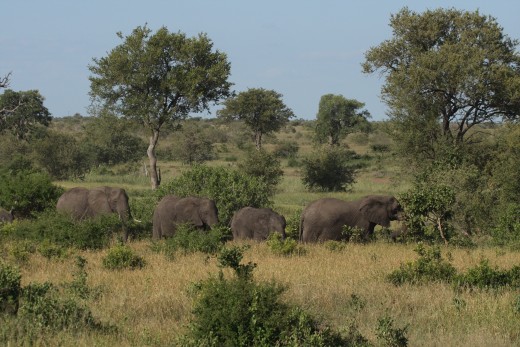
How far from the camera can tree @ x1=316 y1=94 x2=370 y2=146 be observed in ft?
241

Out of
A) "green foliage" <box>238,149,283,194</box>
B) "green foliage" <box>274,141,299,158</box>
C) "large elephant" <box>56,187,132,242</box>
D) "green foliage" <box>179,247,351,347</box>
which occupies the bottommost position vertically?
"green foliage" <box>179,247,351,347</box>

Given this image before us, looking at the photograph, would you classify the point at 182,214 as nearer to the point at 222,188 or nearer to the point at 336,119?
the point at 222,188

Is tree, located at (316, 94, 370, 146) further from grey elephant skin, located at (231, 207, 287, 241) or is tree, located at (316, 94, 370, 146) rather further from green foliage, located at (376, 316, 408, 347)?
green foliage, located at (376, 316, 408, 347)

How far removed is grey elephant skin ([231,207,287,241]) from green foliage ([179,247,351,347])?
11339 mm

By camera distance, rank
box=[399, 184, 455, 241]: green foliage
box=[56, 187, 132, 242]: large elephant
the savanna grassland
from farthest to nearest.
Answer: box=[56, 187, 132, 242]: large elephant, box=[399, 184, 455, 241]: green foliage, the savanna grassland

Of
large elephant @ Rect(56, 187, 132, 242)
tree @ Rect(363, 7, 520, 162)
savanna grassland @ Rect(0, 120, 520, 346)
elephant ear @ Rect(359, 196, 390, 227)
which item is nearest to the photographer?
savanna grassland @ Rect(0, 120, 520, 346)

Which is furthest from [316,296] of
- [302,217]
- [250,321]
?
[302,217]

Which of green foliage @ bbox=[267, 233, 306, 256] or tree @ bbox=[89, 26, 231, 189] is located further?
tree @ bbox=[89, 26, 231, 189]

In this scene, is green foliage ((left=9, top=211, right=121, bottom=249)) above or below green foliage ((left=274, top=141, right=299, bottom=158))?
below

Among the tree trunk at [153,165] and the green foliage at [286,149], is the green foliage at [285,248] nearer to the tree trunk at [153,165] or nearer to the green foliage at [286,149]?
the tree trunk at [153,165]

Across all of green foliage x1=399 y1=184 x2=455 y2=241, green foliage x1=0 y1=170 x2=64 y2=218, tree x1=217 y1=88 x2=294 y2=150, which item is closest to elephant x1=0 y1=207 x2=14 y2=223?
green foliage x1=0 y1=170 x2=64 y2=218

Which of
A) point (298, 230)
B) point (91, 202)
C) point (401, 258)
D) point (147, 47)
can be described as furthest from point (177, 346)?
A: point (147, 47)

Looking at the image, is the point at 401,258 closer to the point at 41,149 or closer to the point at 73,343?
the point at 73,343

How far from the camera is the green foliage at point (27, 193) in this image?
75.4 ft
